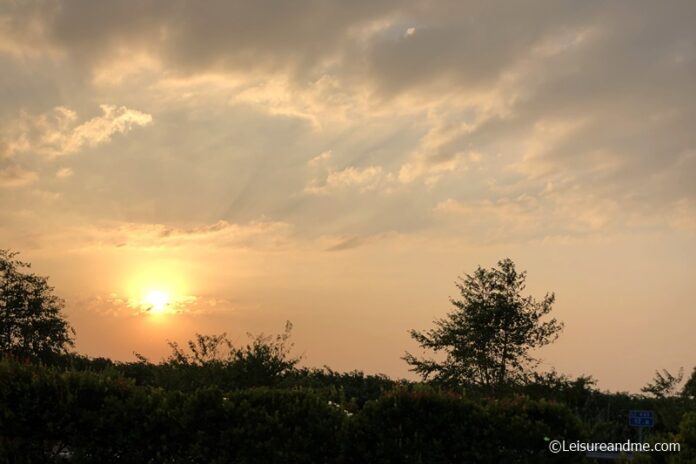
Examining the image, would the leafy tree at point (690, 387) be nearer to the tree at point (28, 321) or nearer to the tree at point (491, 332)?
the tree at point (491, 332)

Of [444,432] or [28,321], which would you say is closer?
[444,432]

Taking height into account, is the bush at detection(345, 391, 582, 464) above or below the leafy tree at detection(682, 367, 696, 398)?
below

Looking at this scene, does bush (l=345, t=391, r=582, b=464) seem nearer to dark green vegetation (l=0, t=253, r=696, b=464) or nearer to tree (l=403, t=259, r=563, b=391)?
dark green vegetation (l=0, t=253, r=696, b=464)

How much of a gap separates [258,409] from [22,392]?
14.4ft

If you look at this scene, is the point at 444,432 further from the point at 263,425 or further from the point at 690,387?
the point at 690,387

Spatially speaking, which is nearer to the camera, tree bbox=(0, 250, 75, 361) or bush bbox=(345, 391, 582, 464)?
bush bbox=(345, 391, 582, 464)

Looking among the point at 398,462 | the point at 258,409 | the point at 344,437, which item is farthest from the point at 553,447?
the point at 258,409

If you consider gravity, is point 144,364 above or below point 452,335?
below

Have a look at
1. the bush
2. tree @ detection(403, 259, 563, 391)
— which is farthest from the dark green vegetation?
tree @ detection(403, 259, 563, 391)

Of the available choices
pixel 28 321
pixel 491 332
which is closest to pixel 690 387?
pixel 491 332

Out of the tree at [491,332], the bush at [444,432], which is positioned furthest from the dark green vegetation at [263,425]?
the tree at [491,332]

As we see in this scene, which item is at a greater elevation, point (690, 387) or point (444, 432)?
point (690, 387)

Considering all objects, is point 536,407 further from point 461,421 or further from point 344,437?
point 344,437

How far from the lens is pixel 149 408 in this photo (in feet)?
42.3
